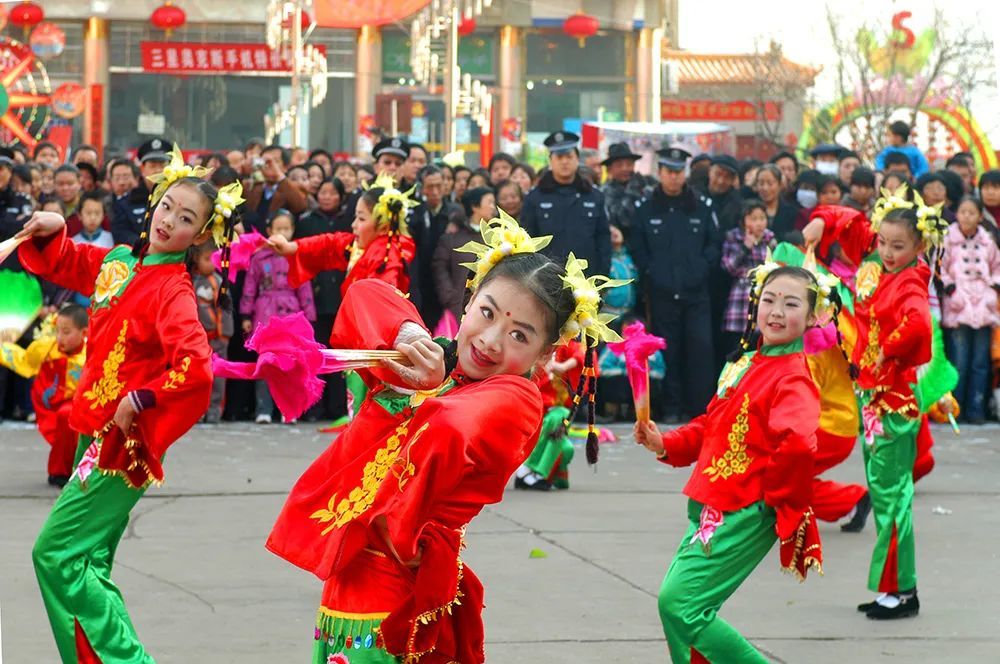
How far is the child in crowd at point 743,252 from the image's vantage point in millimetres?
11977

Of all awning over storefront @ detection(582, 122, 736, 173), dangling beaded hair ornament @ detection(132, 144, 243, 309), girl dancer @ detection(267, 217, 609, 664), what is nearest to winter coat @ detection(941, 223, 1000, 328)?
awning over storefront @ detection(582, 122, 736, 173)

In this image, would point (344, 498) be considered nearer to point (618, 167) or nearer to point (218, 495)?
point (218, 495)

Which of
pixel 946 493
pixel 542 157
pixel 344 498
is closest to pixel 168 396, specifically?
pixel 344 498

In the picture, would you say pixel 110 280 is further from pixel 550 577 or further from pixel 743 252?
pixel 743 252

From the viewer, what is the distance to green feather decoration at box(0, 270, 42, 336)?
5258 millimetres

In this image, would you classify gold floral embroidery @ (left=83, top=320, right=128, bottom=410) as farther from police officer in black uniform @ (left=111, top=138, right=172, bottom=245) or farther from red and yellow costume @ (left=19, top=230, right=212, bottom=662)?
police officer in black uniform @ (left=111, top=138, right=172, bottom=245)

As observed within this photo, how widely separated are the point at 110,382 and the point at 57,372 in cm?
487

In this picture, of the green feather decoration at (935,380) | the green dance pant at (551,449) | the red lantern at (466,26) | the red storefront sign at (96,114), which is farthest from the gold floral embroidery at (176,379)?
the red storefront sign at (96,114)

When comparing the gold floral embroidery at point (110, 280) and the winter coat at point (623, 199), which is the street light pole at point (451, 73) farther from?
the gold floral embroidery at point (110, 280)

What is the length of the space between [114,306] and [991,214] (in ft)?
30.1

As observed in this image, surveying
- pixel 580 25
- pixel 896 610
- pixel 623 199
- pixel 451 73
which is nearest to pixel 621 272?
pixel 623 199

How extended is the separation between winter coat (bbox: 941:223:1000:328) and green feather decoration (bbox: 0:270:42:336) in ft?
27.6

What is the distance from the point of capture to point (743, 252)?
39.5 feet

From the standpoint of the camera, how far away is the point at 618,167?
1277 centimetres
